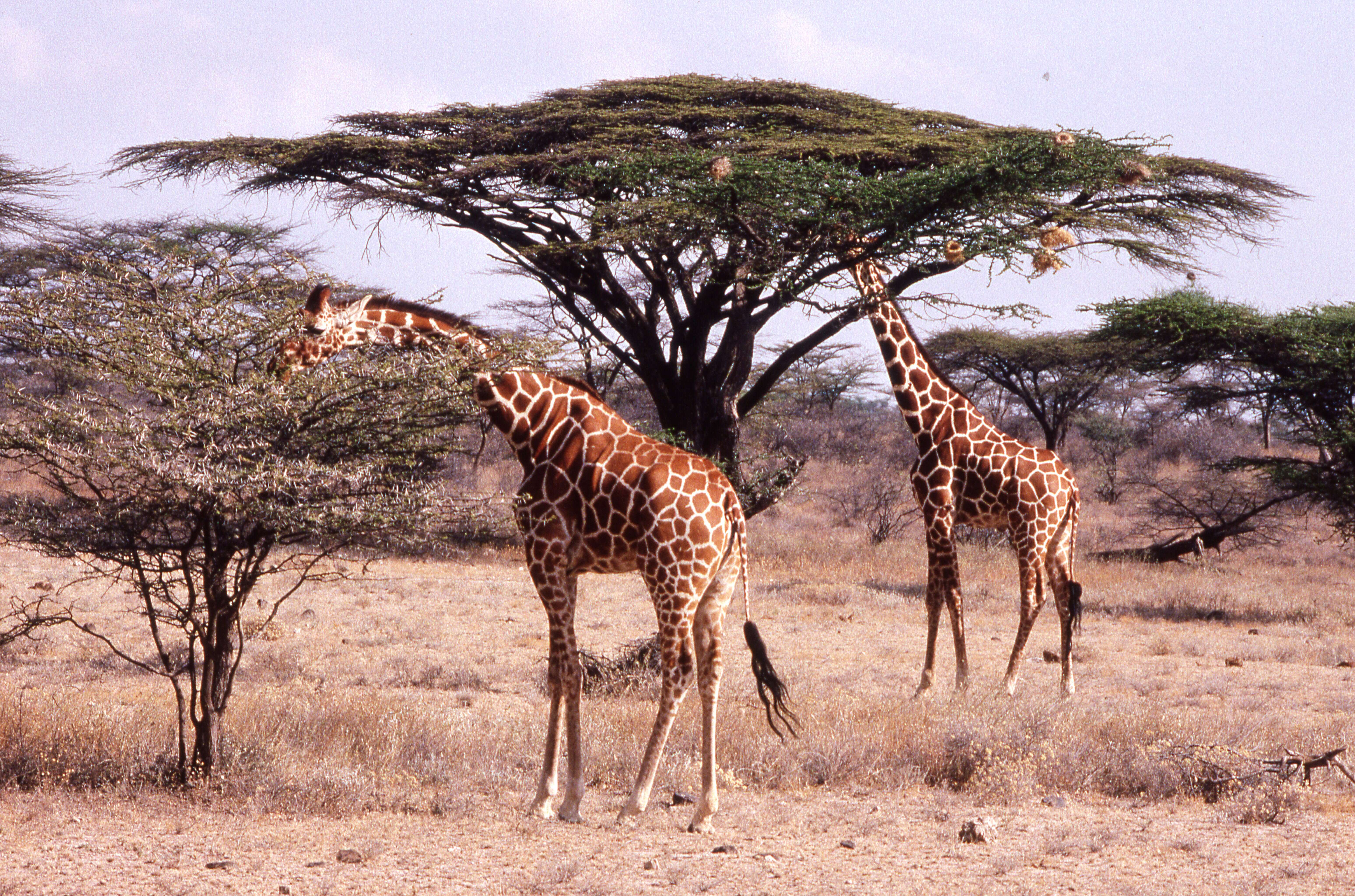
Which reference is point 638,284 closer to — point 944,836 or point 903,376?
point 903,376

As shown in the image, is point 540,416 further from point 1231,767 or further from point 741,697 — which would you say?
point 1231,767

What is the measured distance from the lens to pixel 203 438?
608 centimetres

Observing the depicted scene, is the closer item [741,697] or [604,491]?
[604,491]

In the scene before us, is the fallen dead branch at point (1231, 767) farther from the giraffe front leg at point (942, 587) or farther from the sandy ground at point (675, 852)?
the giraffe front leg at point (942, 587)

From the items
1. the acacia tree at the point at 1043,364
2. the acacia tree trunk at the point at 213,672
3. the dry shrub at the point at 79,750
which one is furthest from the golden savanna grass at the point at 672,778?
the acacia tree at the point at 1043,364

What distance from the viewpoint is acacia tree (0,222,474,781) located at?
6.02 m

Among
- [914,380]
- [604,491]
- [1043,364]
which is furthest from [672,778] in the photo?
[1043,364]

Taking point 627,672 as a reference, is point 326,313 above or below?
above

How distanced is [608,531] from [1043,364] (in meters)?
24.7

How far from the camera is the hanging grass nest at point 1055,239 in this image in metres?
10.1

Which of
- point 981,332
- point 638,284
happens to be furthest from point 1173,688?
point 981,332

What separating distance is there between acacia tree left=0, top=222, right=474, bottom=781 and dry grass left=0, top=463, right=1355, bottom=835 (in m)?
0.78

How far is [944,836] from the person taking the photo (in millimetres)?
6250

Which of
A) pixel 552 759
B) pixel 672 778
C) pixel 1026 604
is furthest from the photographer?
pixel 1026 604
